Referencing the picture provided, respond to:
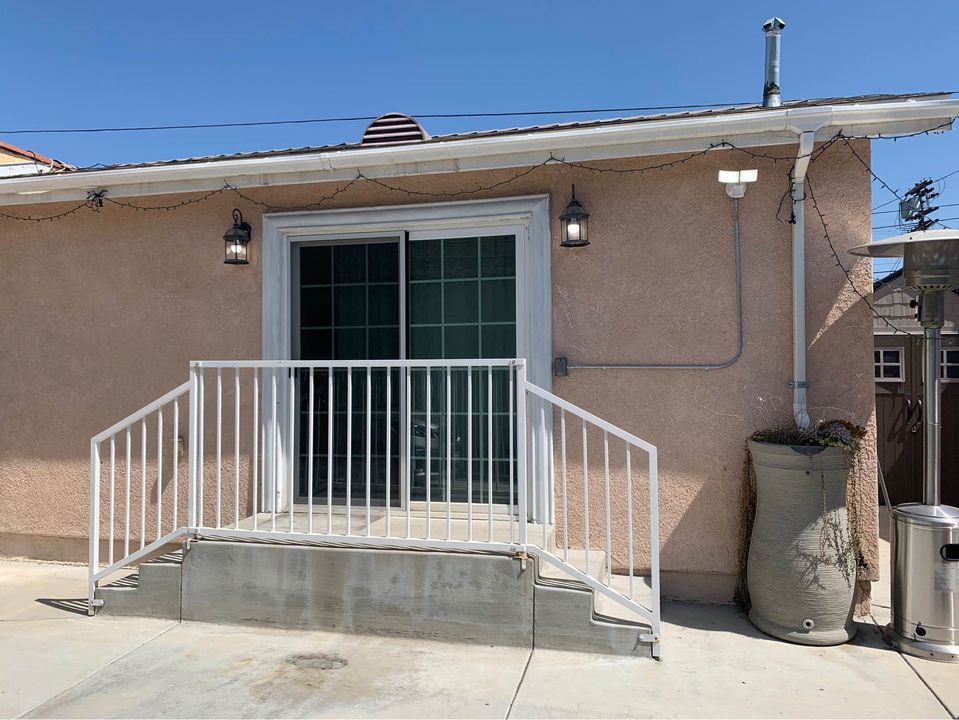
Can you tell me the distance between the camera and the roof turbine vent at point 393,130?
4.73 metres

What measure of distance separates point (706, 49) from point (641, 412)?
581cm

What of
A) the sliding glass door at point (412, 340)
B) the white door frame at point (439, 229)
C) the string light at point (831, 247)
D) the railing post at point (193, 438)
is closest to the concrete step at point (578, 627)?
the white door frame at point (439, 229)

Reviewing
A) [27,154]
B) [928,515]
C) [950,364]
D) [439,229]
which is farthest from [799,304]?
[27,154]

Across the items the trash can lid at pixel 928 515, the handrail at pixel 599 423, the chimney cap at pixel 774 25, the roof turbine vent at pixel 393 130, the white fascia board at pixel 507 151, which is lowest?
the trash can lid at pixel 928 515

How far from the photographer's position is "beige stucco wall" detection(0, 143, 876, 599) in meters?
3.90

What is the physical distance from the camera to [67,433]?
5.08 m

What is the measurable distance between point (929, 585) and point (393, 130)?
4.33m

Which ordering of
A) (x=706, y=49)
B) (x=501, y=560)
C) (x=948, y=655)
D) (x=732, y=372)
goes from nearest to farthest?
(x=948, y=655) < (x=501, y=560) < (x=732, y=372) < (x=706, y=49)

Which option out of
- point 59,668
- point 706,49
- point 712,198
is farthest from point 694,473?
point 706,49

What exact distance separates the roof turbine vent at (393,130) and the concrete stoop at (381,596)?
2.88 m

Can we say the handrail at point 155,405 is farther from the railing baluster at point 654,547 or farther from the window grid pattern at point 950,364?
the window grid pattern at point 950,364

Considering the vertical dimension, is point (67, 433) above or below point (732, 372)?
below

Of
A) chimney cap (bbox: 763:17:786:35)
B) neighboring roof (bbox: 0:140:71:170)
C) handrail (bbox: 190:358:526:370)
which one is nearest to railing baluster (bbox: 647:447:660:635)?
handrail (bbox: 190:358:526:370)

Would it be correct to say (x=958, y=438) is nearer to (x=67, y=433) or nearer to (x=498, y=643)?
(x=498, y=643)
